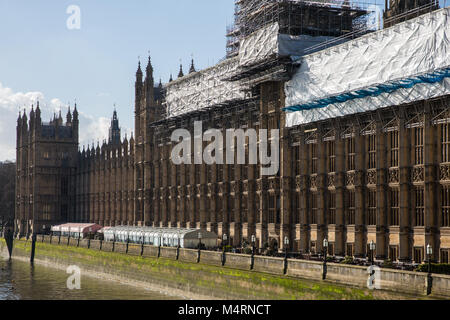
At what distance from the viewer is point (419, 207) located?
62.9 m

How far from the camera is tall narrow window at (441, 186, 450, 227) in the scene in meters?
60.2

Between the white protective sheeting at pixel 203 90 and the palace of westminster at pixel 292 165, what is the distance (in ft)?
0.65

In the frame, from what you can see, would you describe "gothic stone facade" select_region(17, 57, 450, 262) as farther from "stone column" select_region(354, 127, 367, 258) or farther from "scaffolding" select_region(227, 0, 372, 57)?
"scaffolding" select_region(227, 0, 372, 57)

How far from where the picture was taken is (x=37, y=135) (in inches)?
5925

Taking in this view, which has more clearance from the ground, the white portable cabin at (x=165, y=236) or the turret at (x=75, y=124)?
the turret at (x=75, y=124)

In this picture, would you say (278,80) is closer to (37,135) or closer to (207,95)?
(207,95)

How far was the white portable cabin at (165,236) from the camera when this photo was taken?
88062 millimetres

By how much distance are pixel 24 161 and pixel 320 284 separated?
11839 centimetres

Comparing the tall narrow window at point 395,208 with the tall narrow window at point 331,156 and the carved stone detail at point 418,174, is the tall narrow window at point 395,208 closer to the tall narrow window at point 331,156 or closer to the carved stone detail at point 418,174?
the carved stone detail at point 418,174

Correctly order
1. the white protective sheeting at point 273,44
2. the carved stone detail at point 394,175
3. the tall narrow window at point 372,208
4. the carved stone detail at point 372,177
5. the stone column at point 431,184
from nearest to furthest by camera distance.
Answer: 1. the stone column at point 431,184
2. the carved stone detail at point 394,175
3. the carved stone detail at point 372,177
4. the tall narrow window at point 372,208
5. the white protective sheeting at point 273,44

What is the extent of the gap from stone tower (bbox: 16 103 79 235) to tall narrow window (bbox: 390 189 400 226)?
96.3 meters

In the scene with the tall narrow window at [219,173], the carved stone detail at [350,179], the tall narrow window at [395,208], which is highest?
the tall narrow window at [219,173]

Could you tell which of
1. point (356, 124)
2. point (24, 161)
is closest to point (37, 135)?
point (24, 161)
